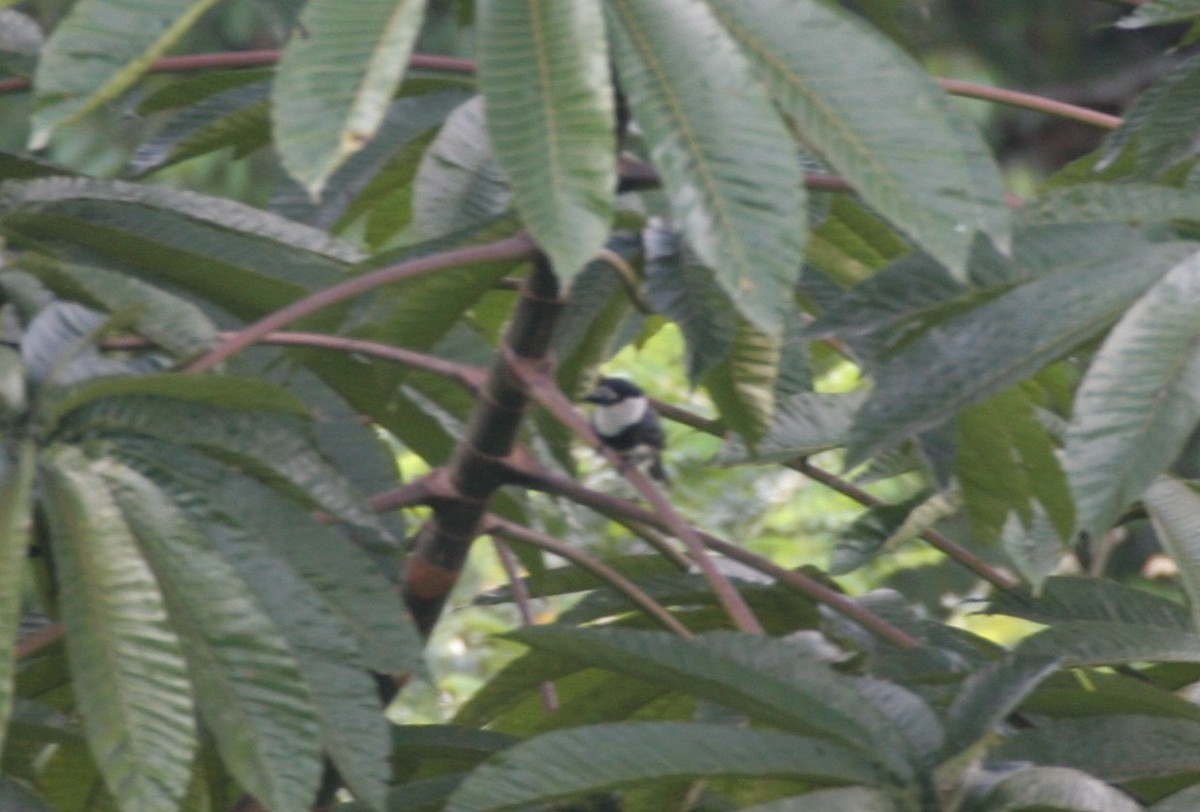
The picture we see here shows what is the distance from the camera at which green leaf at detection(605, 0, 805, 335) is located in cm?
66

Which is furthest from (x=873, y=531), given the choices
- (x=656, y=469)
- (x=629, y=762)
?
(x=656, y=469)

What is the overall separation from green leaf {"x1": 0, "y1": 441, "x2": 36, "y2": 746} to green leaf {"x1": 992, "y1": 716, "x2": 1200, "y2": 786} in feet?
1.62

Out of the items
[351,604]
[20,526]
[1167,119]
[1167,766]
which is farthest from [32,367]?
[1167,119]

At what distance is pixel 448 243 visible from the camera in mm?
975

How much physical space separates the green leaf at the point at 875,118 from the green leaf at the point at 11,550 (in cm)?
36

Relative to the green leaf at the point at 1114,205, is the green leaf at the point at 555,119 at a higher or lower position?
higher

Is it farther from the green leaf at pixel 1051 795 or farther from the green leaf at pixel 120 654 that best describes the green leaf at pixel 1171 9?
the green leaf at pixel 120 654

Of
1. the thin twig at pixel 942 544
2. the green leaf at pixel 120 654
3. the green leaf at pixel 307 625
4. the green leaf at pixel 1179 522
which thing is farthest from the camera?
the thin twig at pixel 942 544

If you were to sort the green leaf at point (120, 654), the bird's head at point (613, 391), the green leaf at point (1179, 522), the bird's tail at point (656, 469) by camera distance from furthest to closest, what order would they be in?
the bird's tail at point (656, 469)
the bird's head at point (613, 391)
the green leaf at point (1179, 522)
the green leaf at point (120, 654)

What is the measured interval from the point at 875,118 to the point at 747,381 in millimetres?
376

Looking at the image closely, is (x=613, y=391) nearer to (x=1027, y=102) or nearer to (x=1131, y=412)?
(x=1027, y=102)

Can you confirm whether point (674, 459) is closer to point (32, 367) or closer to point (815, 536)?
point (815, 536)

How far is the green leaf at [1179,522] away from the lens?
1034 millimetres

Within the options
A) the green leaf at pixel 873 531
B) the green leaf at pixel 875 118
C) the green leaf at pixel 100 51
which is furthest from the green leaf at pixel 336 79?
the green leaf at pixel 873 531
